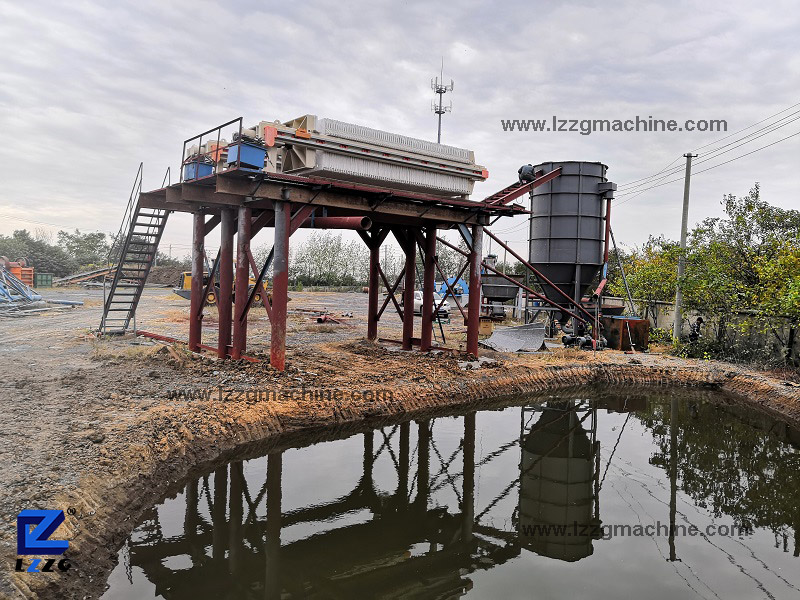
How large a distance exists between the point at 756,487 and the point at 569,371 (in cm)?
597

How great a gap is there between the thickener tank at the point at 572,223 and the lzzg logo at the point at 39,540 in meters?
15.0

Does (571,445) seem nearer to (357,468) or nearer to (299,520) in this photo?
(357,468)

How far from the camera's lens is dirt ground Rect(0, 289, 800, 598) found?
496cm

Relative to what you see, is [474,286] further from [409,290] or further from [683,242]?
[683,242]

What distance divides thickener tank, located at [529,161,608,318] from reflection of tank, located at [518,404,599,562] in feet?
24.3

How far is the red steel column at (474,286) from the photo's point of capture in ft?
43.6

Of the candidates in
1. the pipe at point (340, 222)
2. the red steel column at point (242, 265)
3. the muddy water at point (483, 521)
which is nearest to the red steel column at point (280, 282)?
the red steel column at point (242, 265)

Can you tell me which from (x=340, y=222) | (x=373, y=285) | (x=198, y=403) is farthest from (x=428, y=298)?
(x=198, y=403)

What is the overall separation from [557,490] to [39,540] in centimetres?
574

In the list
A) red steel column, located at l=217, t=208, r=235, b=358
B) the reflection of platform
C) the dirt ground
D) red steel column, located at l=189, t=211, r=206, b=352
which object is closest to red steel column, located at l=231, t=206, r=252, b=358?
red steel column, located at l=217, t=208, r=235, b=358

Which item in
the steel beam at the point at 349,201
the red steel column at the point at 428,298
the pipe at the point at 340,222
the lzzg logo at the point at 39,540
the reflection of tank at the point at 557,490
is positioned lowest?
the reflection of tank at the point at 557,490

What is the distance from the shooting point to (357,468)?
24.4 ft

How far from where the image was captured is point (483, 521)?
6203 mm

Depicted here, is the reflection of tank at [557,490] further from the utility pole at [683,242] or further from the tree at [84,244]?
the tree at [84,244]
